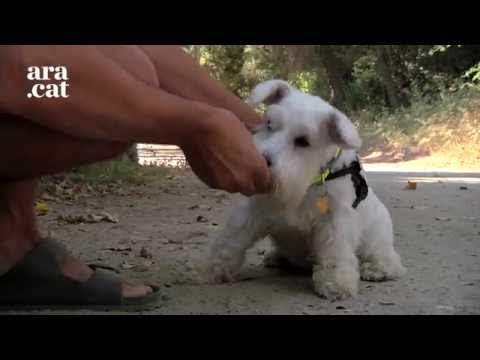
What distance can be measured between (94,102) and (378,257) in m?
1.75

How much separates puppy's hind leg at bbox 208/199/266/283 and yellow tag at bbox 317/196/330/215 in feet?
0.89

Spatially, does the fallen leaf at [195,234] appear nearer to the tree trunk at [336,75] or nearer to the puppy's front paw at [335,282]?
the puppy's front paw at [335,282]

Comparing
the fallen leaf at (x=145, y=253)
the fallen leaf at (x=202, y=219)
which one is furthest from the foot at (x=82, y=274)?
the fallen leaf at (x=202, y=219)

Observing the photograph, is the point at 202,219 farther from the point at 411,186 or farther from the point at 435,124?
the point at 435,124

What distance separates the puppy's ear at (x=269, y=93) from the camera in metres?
3.22

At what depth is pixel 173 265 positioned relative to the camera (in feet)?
11.4

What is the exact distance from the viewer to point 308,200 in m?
3.08

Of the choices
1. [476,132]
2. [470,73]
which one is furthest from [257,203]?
[470,73]

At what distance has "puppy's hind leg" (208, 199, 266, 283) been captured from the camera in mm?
3158

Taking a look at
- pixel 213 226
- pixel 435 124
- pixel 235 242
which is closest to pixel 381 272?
pixel 235 242

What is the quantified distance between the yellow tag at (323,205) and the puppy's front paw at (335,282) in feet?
0.79

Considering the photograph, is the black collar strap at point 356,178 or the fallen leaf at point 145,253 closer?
the black collar strap at point 356,178

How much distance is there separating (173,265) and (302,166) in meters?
0.91

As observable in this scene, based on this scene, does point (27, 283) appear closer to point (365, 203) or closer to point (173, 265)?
point (173, 265)
